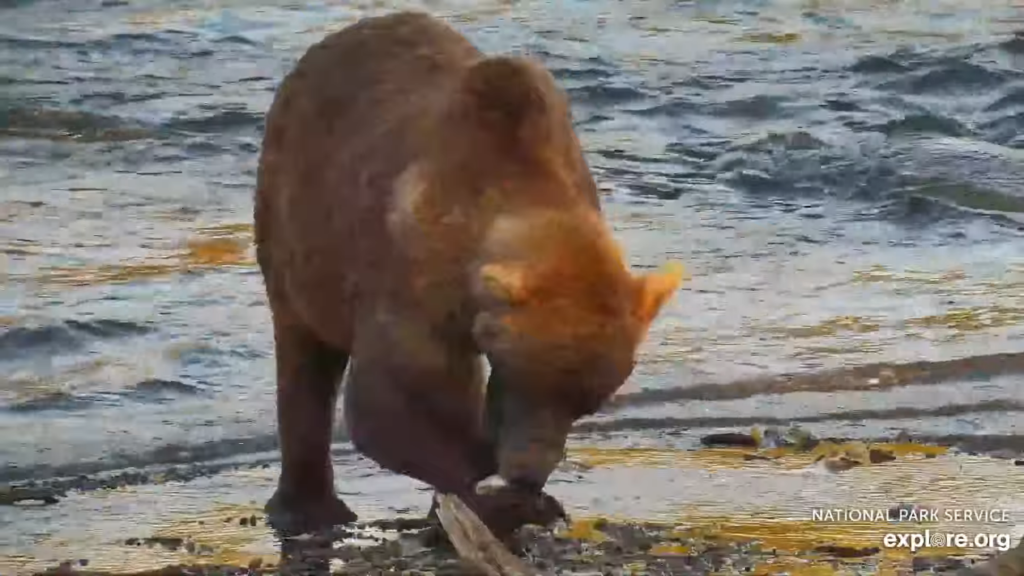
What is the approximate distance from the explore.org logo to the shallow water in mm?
585

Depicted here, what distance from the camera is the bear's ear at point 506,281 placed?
565 centimetres

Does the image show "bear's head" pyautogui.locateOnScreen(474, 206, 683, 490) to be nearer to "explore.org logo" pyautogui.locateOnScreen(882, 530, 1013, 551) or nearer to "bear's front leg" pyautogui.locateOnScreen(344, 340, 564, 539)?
"bear's front leg" pyautogui.locateOnScreen(344, 340, 564, 539)

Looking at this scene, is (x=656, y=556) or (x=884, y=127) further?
(x=884, y=127)

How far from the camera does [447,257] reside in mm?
6102

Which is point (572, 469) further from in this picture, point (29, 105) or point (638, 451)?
point (29, 105)

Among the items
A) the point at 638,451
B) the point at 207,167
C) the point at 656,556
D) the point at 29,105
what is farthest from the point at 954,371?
the point at 29,105

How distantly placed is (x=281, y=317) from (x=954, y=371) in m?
3.98

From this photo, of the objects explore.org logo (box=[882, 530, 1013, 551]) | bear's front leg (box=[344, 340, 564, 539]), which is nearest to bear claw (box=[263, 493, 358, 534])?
bear's front leg (box=[344, 340, 564, 539])

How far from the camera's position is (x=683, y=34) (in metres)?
21.4

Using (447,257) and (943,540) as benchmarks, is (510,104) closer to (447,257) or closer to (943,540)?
(447,257)

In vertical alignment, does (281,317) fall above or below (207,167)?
above

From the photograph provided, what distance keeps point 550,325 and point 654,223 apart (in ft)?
27.4

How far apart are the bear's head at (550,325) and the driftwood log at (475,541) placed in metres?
0.20

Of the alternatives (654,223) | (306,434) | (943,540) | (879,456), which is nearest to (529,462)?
(943,540)
